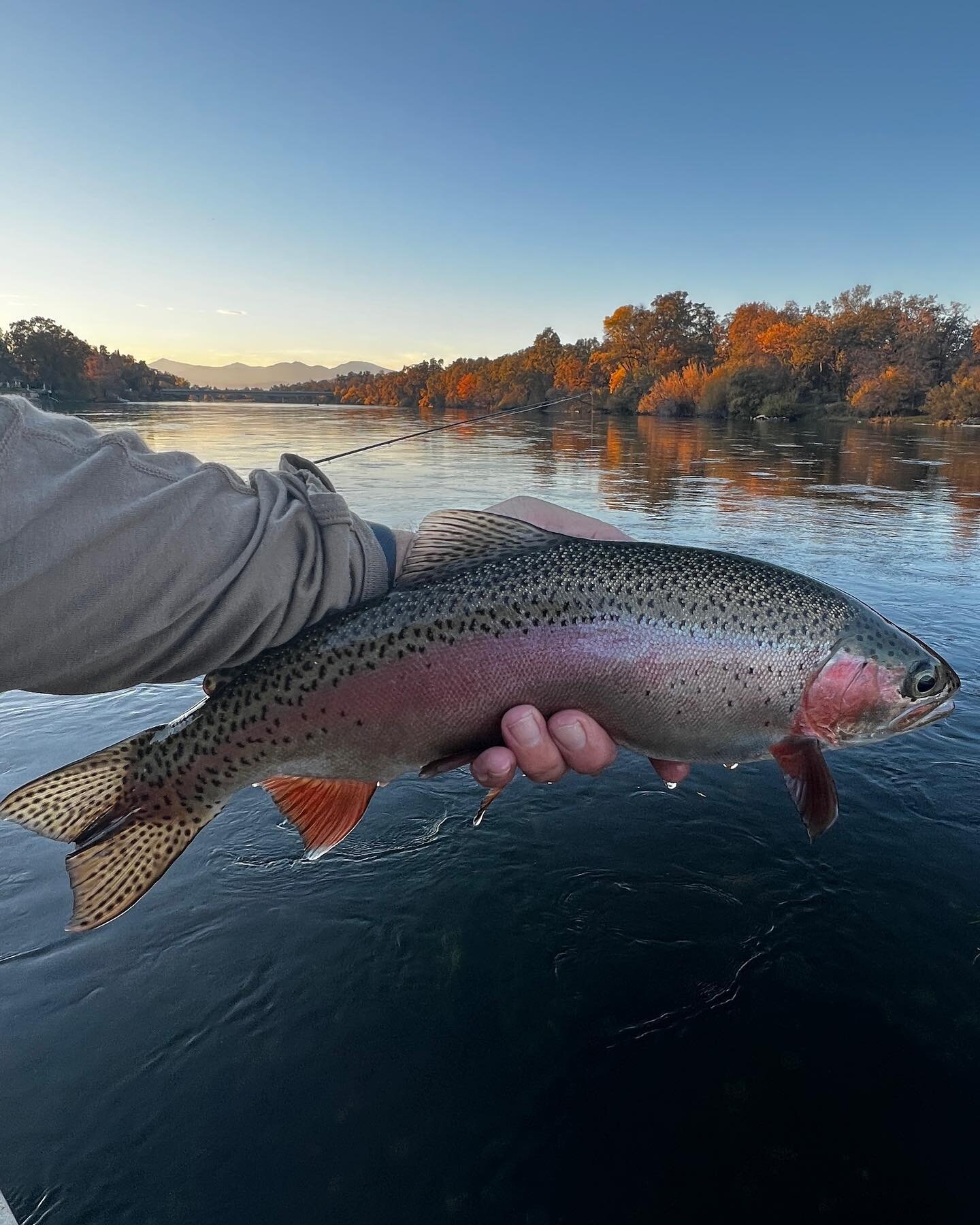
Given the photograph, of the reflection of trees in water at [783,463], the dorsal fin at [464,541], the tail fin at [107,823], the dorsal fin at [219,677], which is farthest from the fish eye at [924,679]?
the reflection of trees in water at [783,463]

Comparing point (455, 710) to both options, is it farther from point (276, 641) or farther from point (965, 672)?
point (965, 672)

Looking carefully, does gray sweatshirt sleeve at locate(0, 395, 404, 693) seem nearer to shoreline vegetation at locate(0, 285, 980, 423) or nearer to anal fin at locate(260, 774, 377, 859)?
anal fin at locate(260, 774, 377, 859)

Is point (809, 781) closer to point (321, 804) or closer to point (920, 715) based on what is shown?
point (920, 715)

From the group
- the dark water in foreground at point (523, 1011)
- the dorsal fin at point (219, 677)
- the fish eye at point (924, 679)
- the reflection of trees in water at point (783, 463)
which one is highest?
the dorsal fin at point (219, 677)

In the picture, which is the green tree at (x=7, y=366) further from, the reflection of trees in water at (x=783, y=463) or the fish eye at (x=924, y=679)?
the fish eye at (x=924, y=679)

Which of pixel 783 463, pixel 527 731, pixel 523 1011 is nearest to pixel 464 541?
pixel 527 731

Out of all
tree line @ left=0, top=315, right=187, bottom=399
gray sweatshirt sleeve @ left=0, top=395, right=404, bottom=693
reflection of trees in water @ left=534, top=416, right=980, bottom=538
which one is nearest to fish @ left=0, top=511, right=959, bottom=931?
gray sweatshirt sleeve @ left=0, top=395, right=404, bottom=693
